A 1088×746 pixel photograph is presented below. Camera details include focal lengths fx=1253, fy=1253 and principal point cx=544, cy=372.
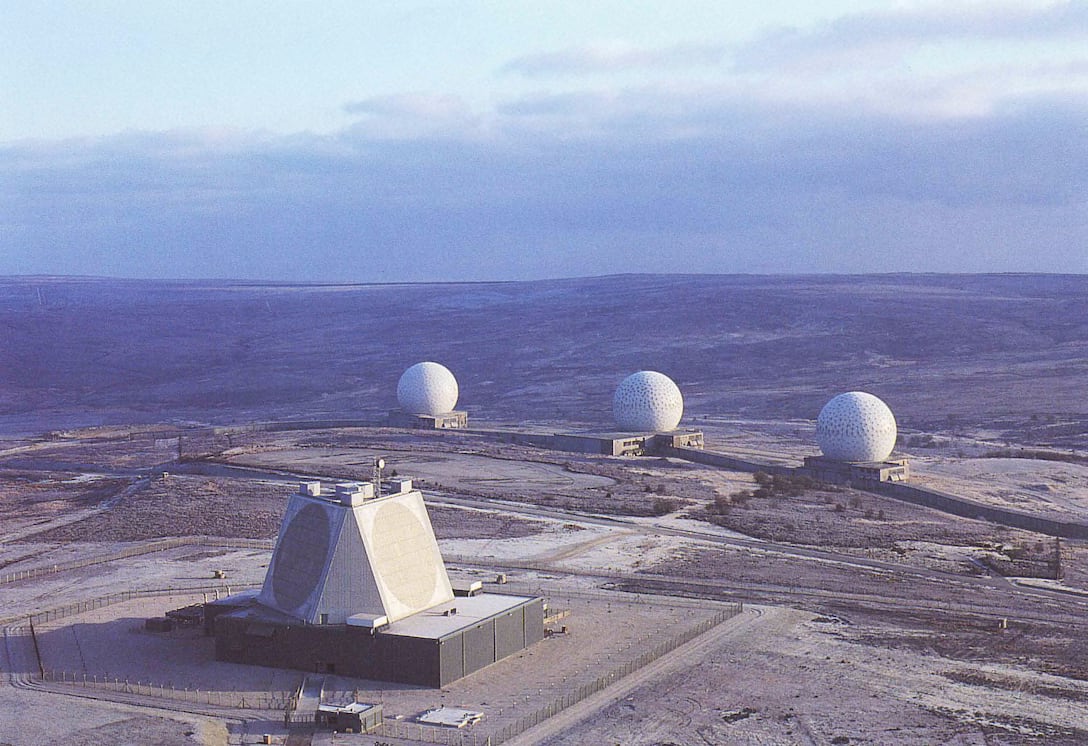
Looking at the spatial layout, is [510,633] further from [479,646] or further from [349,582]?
[349,582]

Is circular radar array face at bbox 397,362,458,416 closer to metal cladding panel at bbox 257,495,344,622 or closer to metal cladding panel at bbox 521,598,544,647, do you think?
metal cladding panel at bbox 257,495,344,622

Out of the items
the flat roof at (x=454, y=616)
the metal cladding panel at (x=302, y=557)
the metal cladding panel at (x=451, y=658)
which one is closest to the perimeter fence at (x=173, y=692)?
the metal cladding panel at (x=302, y=557)

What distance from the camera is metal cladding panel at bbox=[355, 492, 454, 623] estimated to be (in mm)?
33031

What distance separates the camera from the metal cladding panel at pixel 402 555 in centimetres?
3303

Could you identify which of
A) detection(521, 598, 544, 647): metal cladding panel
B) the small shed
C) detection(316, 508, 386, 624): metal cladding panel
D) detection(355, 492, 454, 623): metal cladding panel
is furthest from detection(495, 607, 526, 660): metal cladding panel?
the small shed

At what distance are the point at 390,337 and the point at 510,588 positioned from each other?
5176 inches

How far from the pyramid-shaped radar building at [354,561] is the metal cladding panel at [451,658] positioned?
6.74 ft

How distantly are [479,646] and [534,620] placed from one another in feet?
8.79

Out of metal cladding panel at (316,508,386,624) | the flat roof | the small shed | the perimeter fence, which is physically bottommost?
the perimeter fence

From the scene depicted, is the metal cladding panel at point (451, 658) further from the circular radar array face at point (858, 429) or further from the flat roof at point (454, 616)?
the circular radar array face at point (858, 429)

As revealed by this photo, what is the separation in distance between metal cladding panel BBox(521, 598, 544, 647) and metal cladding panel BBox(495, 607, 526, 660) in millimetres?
176

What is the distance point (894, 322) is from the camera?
490 ft

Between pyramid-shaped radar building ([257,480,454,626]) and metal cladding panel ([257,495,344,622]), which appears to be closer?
pyramid-shaped radar building ([257,480,454,626])

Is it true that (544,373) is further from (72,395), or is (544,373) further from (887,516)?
(887,516)
